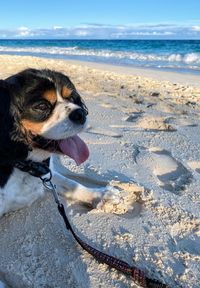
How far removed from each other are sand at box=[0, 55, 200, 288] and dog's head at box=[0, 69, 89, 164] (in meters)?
0.52

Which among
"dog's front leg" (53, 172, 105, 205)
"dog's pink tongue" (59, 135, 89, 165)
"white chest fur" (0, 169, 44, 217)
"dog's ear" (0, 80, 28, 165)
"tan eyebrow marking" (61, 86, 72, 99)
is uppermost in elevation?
"tan eyebrow marking" (61, 86, 72, 99)

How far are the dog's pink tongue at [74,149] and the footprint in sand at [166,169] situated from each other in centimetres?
108

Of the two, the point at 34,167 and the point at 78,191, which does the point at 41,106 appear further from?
the point at 78,191

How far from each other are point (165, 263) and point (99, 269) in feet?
1.41

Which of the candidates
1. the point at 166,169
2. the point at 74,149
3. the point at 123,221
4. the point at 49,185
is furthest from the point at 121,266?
the point at 166,169

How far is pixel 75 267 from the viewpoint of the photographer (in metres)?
2.90

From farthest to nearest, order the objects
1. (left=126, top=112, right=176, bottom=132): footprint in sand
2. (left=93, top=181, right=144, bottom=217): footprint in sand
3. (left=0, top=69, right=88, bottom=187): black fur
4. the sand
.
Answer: (left=126, top=112, right=176, bottom=132): footprint in sand → (left=93, top=181, right=144, bottom=217): footprint in sand → (left=0, top=69, right=88, bottom=187): black fur → the sand

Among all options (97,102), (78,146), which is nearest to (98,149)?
(78,146)

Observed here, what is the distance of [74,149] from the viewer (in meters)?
3.29

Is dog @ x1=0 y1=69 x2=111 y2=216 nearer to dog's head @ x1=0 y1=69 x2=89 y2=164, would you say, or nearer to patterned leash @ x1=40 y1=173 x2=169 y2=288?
dog's head @ x1=0 y1=69 x2=89 y2=164

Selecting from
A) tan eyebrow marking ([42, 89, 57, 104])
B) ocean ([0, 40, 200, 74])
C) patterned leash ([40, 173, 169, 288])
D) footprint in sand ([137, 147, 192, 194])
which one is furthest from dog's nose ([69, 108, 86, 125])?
ocean ([0, 40, 200, 74])

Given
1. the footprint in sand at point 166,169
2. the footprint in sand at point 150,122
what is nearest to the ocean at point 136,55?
the footprint in sand at point 150,122

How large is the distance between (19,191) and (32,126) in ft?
1.78

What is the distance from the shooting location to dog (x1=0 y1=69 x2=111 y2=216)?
3.06 m
